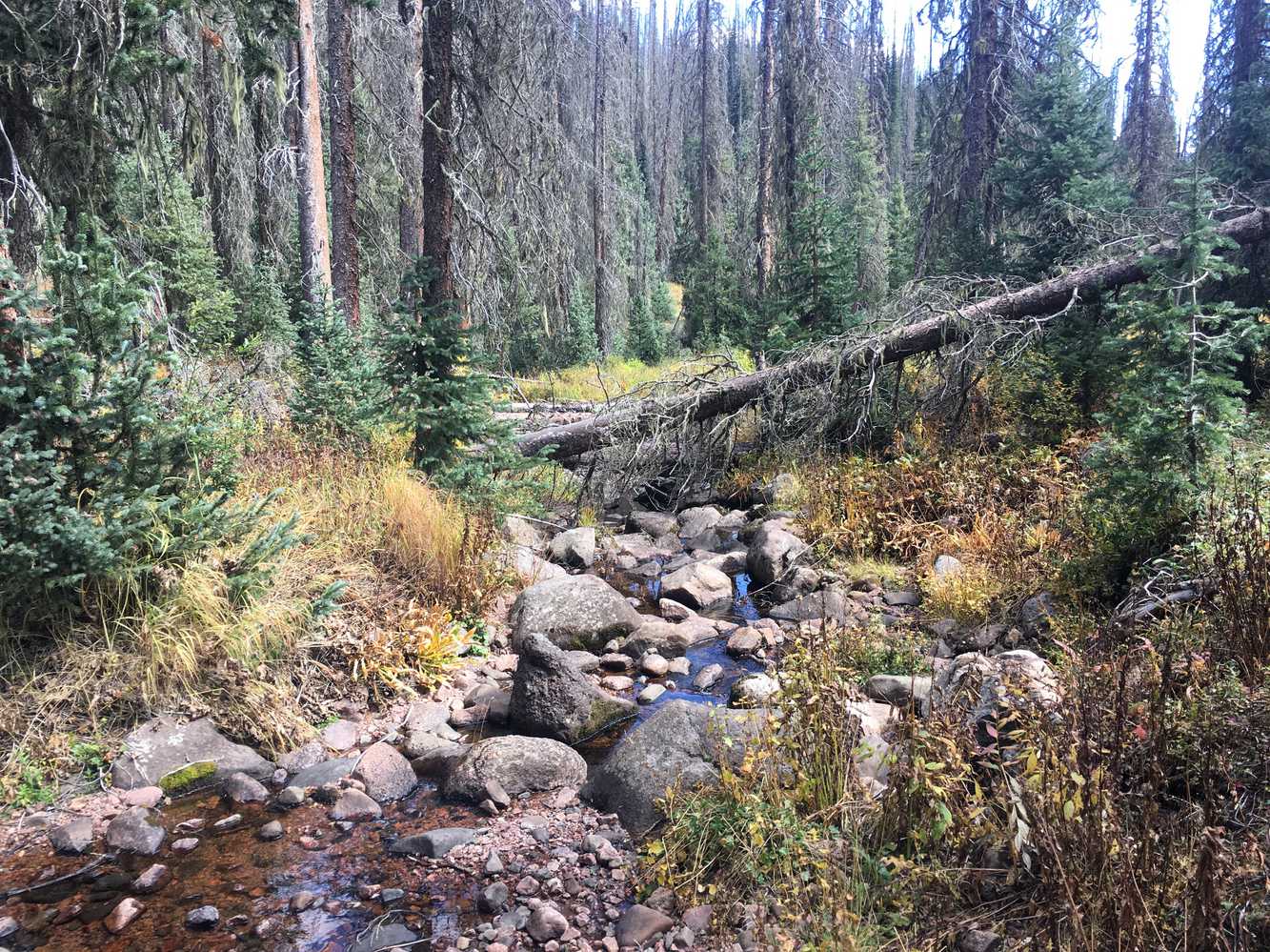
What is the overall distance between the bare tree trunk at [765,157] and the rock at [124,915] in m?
15.1

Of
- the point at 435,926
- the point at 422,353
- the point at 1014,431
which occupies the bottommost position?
the point at 435,926

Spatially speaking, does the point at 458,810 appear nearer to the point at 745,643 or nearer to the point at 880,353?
the point at 745,643

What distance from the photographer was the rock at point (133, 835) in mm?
3965

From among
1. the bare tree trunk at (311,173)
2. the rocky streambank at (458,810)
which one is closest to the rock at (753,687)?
the rocky streambank at (458,810)

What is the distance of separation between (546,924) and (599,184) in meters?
22.9

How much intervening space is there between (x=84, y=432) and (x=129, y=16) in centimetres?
315

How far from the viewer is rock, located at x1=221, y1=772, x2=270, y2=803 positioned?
4.47 meters

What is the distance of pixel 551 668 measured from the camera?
5387mm

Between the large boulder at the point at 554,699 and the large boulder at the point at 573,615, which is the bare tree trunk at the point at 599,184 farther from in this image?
the large boulder at the point at 554,699

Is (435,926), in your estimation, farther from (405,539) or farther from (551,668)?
(405,539)

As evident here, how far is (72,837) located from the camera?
155 inches

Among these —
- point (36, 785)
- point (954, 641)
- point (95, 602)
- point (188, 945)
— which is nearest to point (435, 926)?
point (188, 945)

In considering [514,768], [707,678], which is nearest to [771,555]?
[707,678]

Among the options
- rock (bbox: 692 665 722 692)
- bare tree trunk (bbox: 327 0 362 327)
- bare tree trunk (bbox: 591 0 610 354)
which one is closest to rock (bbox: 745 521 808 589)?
rock (bbox: 692 665 722 692)
